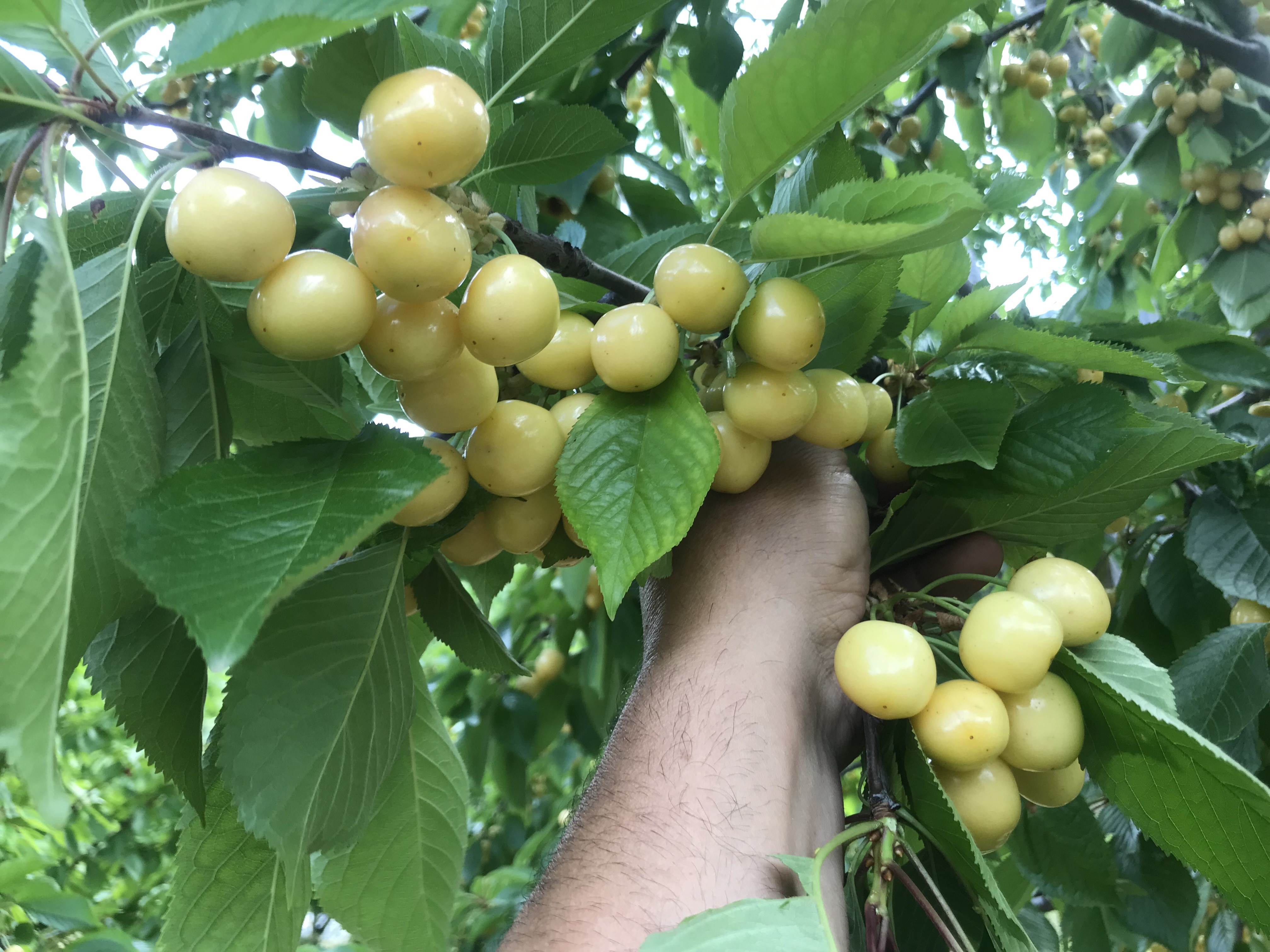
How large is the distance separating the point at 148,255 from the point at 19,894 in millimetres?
1370

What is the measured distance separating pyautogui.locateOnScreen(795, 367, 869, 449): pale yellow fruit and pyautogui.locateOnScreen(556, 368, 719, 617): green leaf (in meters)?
0.13

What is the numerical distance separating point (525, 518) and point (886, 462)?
0.40 m

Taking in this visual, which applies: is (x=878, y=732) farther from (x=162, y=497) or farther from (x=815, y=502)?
(x=162, y=497)

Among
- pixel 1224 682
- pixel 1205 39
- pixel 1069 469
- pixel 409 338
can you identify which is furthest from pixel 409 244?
pixel 1205 39

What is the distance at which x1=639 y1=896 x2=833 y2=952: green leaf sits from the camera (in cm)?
46

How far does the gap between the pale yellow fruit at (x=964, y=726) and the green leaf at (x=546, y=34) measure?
1.69ft

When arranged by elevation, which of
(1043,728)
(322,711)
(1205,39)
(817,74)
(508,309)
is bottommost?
(1043,728)

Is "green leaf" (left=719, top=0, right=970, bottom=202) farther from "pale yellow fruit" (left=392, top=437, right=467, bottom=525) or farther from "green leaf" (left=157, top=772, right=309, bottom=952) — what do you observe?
"green leaf" (left=157, top=772, right=309, bottom=952)

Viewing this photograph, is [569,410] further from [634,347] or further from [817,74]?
[817,74]

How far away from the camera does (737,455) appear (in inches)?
24.5

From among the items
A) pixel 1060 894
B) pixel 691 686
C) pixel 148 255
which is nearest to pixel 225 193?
pixel 148 255

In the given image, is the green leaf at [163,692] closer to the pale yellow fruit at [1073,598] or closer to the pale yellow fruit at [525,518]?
the pale yellow fruit at [525,518]

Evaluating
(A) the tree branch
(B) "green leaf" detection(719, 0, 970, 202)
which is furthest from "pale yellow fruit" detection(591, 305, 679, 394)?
(A) the tree branch

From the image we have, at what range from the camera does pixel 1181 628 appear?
1.25 metres
